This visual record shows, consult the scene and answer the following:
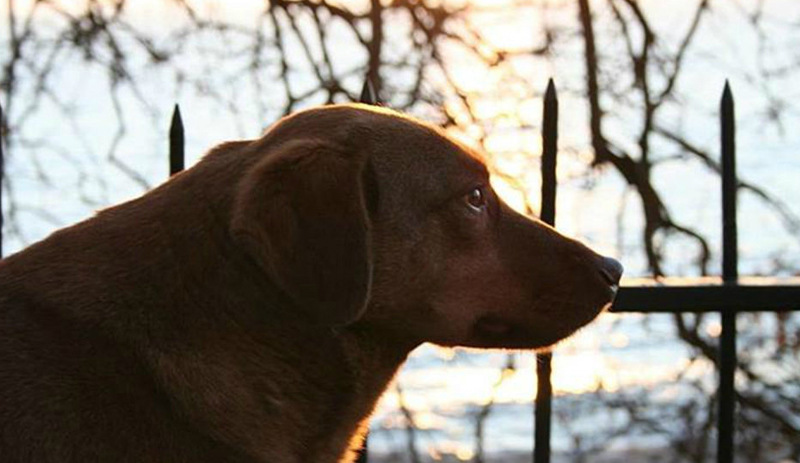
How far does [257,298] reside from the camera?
3246 mm

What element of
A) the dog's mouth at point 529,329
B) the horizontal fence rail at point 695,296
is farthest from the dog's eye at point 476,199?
the horizontal fence rail at point 695,296

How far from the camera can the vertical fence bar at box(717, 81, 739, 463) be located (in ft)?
14.4

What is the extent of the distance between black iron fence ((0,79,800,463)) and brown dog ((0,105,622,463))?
71 cm

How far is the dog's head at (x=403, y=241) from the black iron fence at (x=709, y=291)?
567 mm

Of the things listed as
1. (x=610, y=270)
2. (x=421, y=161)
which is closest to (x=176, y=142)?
(x=421, y=161)

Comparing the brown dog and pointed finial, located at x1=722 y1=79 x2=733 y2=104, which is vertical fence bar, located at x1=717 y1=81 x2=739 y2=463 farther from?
the brown dog

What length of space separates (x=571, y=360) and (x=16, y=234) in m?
3.15

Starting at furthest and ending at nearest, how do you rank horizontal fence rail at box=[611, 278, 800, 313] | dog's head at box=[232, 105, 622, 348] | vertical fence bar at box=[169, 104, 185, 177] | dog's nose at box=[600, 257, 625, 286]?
horizontal fence rail at box=[611, 278, 800, 313]
vertical fence bar at box=[169, 104, 185, 177]
dog's nose at box=[600, 257, 625, 286]
dog's head at box=[232, 105, 622, 348]

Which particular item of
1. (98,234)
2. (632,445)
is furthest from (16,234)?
(632,445)

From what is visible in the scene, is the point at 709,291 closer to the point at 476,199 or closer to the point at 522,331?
the point at 522,331

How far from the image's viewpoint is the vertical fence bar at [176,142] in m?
4.21

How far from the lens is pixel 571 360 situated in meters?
7.96

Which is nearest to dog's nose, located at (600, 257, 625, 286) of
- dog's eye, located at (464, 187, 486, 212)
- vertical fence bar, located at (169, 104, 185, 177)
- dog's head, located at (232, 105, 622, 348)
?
dog's head, located at (232, 105, 622, 348)

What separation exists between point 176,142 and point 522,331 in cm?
116
